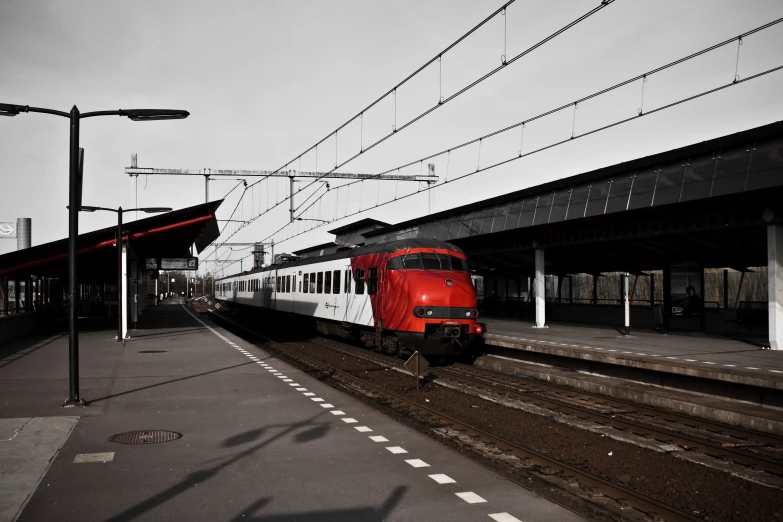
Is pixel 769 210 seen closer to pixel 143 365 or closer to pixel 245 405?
pixel 245 405

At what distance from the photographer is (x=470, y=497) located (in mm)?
6461

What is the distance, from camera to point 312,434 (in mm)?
9242

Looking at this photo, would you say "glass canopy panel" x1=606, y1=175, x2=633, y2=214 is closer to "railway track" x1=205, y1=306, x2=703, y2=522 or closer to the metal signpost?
the metal signpost

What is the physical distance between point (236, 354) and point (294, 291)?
42.0ft

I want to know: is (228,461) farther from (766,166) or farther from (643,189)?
(643,189)

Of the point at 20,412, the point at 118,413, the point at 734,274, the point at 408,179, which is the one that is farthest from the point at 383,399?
the point at 734,274

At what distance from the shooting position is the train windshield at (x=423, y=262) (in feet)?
62.3

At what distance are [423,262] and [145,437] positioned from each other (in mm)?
11158

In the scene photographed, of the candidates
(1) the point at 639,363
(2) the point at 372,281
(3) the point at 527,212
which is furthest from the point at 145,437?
(3) the point at 527,212

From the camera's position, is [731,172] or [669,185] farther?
[669,185]

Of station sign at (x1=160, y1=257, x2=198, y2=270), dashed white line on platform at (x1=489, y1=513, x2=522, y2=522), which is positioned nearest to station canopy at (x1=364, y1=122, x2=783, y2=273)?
dashed white line on platform at (x1=489, y1=513, x2=522, y2=522)

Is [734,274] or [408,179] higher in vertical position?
[408,179]

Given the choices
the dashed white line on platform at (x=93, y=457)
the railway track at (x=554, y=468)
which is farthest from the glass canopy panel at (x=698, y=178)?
the dashed white line on platform at (x=93, y=457)

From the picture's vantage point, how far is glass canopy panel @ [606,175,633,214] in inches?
777
